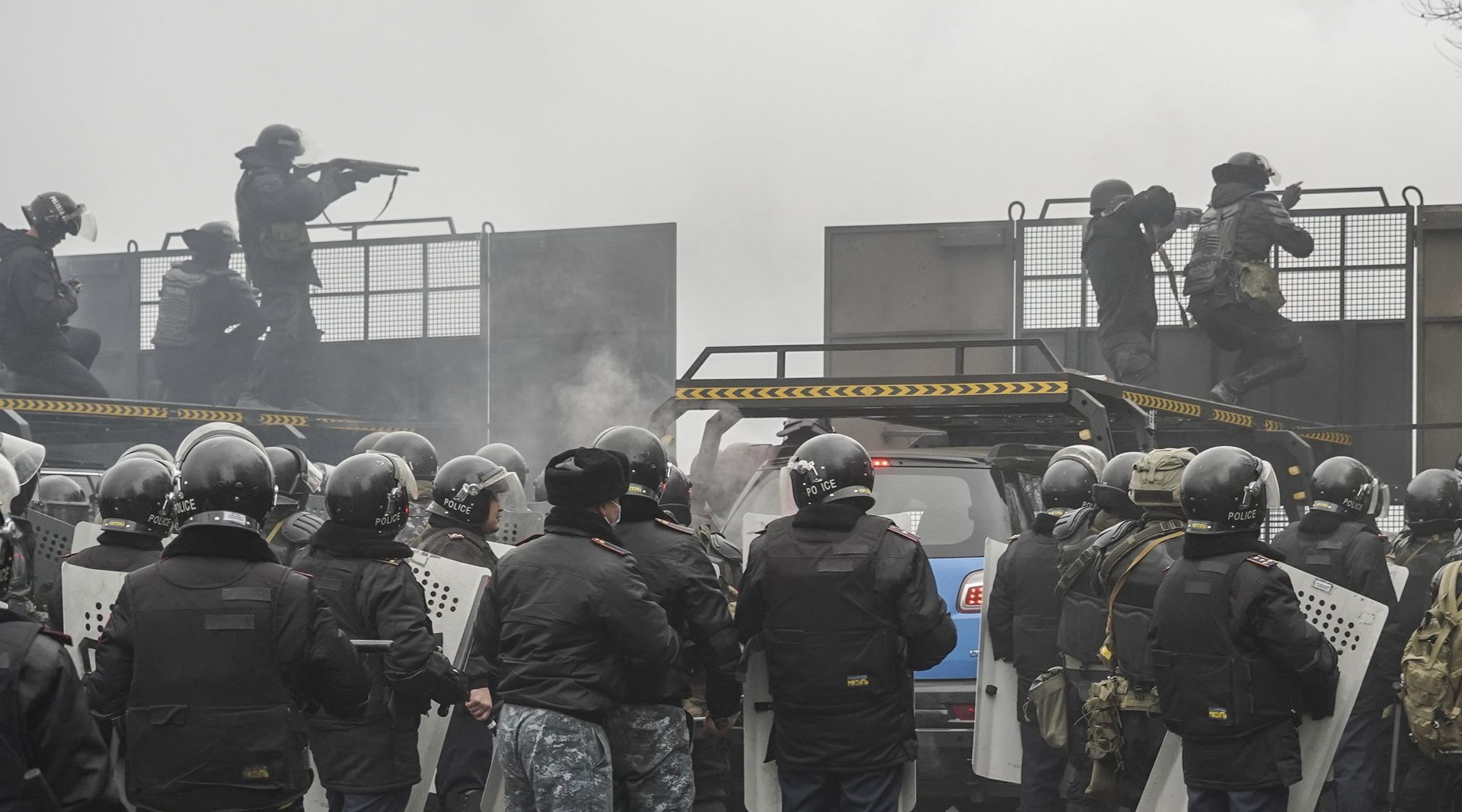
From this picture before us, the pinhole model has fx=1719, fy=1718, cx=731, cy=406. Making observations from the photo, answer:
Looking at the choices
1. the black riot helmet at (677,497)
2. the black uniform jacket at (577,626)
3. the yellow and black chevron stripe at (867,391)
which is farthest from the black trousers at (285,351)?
the black uniform jacket at (577,626)

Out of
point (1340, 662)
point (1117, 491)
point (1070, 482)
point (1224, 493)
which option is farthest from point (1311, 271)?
point (1224, 493)

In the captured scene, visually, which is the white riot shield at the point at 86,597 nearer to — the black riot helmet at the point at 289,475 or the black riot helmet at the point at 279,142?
the black riot helmet at the point at 289,475

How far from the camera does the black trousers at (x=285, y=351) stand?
592 inches

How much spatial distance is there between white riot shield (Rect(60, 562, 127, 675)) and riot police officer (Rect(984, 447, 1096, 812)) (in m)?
3.56

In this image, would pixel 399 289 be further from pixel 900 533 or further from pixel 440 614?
pixel 900 533

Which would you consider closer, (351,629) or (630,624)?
(630,624)

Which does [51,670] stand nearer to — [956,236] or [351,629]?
[351,629]

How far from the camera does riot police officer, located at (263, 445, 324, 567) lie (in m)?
6.88

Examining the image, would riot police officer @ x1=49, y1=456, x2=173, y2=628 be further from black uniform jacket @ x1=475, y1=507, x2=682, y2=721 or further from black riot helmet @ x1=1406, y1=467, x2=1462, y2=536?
black riot helmet @ x1=1406, y1=467, x2=1462, y2=536

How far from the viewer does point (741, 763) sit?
25.6 ft

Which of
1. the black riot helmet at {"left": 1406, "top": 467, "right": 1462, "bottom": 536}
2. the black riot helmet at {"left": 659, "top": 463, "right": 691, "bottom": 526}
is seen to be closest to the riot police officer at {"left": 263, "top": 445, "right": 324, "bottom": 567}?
the black riot helmet at {"left": 659, "top": 463, "right": 691, "bottom": 526}

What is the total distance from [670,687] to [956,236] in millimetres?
7327

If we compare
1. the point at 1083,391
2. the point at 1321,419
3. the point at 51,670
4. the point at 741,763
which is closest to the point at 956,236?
the point at 1321,419

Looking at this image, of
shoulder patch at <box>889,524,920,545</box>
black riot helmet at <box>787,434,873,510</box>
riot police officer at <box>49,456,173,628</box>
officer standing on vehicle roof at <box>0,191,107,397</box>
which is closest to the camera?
riot police officer at <box>49,456,173,628</box>
